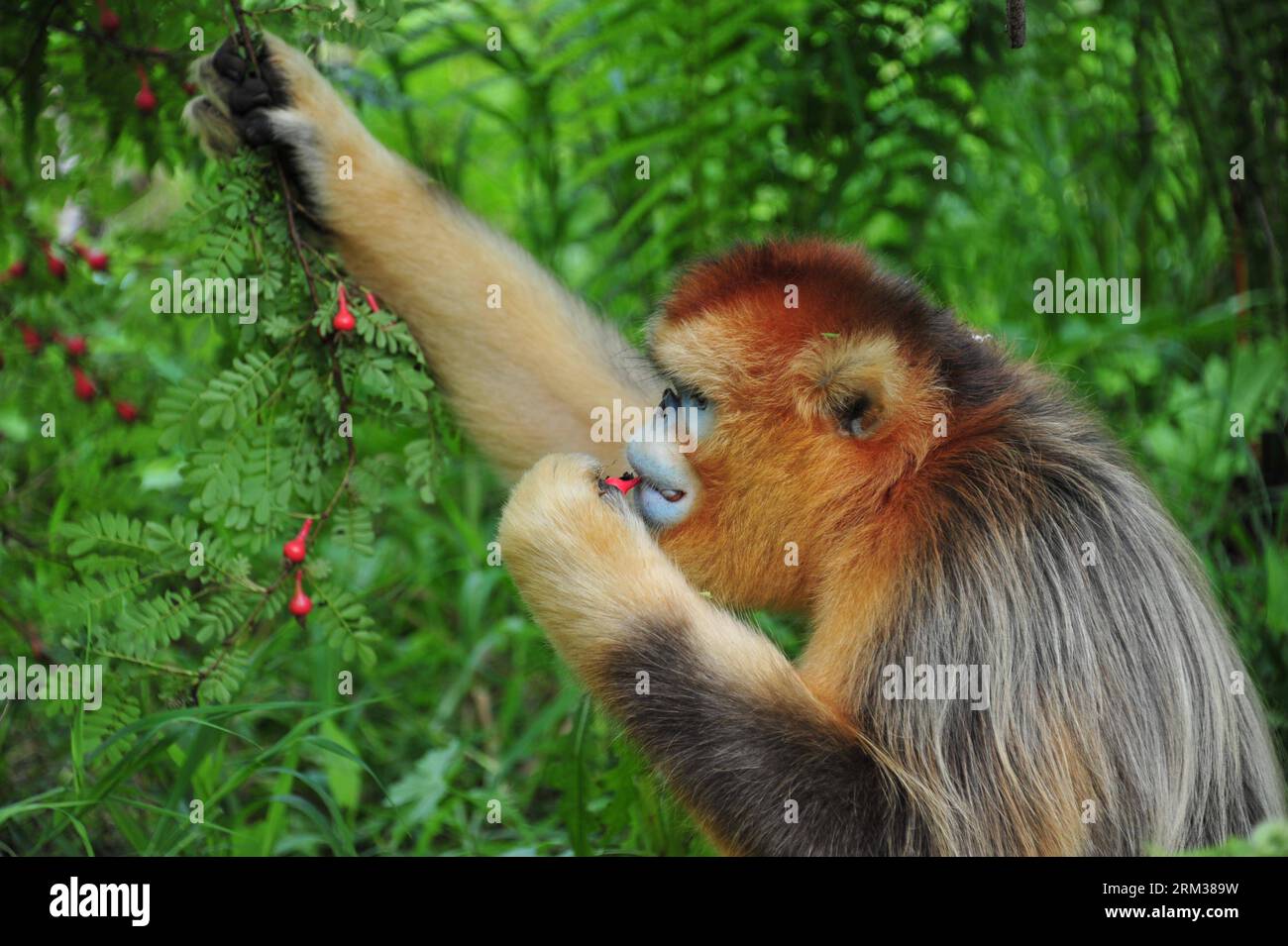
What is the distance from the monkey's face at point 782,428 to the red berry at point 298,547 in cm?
105

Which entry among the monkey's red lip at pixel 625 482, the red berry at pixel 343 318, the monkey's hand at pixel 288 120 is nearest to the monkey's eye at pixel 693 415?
the monkey's red lip at pixel 625 482

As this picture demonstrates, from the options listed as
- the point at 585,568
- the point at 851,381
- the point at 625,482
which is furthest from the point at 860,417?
the point at 585,568

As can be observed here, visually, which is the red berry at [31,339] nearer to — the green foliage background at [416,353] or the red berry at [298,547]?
the green foliage background at [416,353]

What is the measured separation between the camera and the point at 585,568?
11.5 ft

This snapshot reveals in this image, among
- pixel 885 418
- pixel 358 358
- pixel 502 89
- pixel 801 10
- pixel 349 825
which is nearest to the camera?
pixel 885 418

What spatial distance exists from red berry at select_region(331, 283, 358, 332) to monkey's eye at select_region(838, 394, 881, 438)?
59.8 inches

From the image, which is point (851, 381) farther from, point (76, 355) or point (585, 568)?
point (76, 355)

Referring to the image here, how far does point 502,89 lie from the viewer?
9688mm

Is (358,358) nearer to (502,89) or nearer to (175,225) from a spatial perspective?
(175,225)

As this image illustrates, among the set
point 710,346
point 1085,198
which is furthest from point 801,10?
point 710,346

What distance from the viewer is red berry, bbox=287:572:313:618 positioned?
3.89m

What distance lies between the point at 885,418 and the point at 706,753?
3.62 feet

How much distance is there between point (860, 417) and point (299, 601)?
1769 mm
